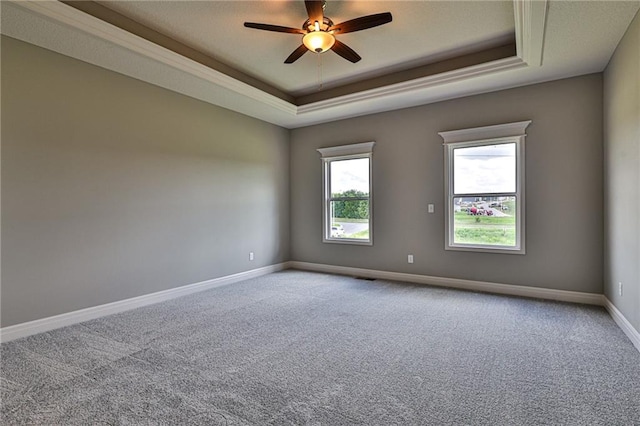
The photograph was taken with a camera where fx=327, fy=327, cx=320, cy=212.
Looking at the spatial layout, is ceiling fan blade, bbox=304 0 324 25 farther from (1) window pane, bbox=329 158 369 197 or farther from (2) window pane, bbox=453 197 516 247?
(2) window pane, bbox=453 197 516 247

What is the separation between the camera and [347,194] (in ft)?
19.1

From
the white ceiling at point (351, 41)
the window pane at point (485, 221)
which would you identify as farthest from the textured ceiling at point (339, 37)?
the window pane at point (485, 221)

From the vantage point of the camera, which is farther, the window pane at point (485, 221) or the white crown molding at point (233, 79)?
the window pane at point (485, 221)

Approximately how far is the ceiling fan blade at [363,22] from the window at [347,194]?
2619 mm

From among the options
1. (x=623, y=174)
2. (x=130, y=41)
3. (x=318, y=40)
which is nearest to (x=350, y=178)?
(x=318, y=40)

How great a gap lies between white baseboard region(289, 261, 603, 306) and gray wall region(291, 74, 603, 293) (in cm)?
7

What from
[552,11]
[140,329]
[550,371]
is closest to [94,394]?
[140,329]

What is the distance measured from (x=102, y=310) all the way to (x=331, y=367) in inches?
108

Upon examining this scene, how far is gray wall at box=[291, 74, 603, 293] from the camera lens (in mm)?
3912

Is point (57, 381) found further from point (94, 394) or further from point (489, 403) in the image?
point (489, 403)

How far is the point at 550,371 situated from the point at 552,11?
277cm

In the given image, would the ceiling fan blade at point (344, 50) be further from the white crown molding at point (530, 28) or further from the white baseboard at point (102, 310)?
the white baseboard at point (102, 310)

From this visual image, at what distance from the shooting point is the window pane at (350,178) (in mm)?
5629

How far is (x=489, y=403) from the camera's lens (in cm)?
195
